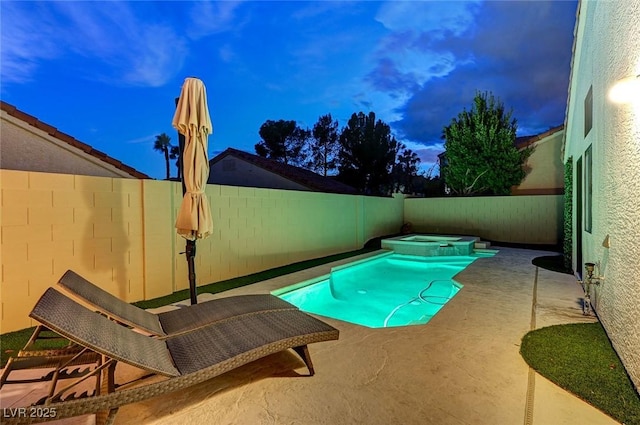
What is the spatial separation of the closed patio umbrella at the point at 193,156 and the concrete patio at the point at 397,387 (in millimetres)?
2182

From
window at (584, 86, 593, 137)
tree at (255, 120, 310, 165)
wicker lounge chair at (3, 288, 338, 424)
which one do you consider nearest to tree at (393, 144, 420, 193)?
tree at (255, 120, 310, 165)

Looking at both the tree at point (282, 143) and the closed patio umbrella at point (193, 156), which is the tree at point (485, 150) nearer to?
the closed patio umbrella at point (193, 156)

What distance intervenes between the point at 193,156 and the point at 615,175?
5.09 metres

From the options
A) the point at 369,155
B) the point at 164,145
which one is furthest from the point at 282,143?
the point at 164,145

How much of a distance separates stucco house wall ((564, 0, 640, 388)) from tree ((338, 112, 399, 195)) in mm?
19997

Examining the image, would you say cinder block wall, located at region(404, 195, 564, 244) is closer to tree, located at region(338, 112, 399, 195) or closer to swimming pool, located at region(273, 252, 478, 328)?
swimming pool, located at region(273, 252, 478, 328)

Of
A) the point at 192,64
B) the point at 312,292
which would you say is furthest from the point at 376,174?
the point at 192,64

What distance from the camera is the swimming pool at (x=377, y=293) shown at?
237 inches

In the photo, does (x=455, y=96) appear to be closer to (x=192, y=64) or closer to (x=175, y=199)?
(x=175, y=199)

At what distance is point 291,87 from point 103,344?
48.0 m

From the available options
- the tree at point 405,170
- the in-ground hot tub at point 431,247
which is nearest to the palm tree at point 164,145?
the tree at point 405,170

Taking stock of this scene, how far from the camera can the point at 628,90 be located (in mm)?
2838

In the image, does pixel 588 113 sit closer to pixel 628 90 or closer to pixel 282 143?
pixel 628 90

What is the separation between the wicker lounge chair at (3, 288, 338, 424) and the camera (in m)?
1.96
